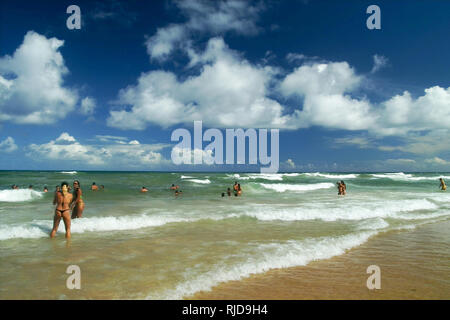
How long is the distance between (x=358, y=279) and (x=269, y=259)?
1887 mm

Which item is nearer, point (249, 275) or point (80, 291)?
point (80, 291)

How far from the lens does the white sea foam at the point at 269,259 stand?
5.22 m

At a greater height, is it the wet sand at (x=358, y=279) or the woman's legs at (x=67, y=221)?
the woman's legs at (x=67, y=221)

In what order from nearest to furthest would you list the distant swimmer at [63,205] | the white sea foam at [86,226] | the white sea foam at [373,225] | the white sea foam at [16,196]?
the distant swimmer at [63,205] → the white sea foam at [86,226] → the white sea foam at [373,225] → the white sea foam at [16,196]

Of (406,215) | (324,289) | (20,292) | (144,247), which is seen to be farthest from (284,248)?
(406,215)

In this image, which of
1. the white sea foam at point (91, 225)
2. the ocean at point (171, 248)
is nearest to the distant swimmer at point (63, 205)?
the ocean at point (171, 248)

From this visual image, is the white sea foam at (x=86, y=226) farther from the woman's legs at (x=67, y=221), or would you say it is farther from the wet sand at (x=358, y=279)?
the wet sand at (x=358, y=279)

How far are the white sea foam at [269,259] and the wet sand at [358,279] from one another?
197 mm

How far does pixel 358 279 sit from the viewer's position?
556 centimetres

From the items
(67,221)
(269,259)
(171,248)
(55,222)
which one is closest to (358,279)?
(269,259)

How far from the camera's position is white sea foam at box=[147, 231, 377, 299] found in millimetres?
5223

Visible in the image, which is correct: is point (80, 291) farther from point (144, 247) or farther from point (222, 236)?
point (222, 236)

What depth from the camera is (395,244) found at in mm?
8281
